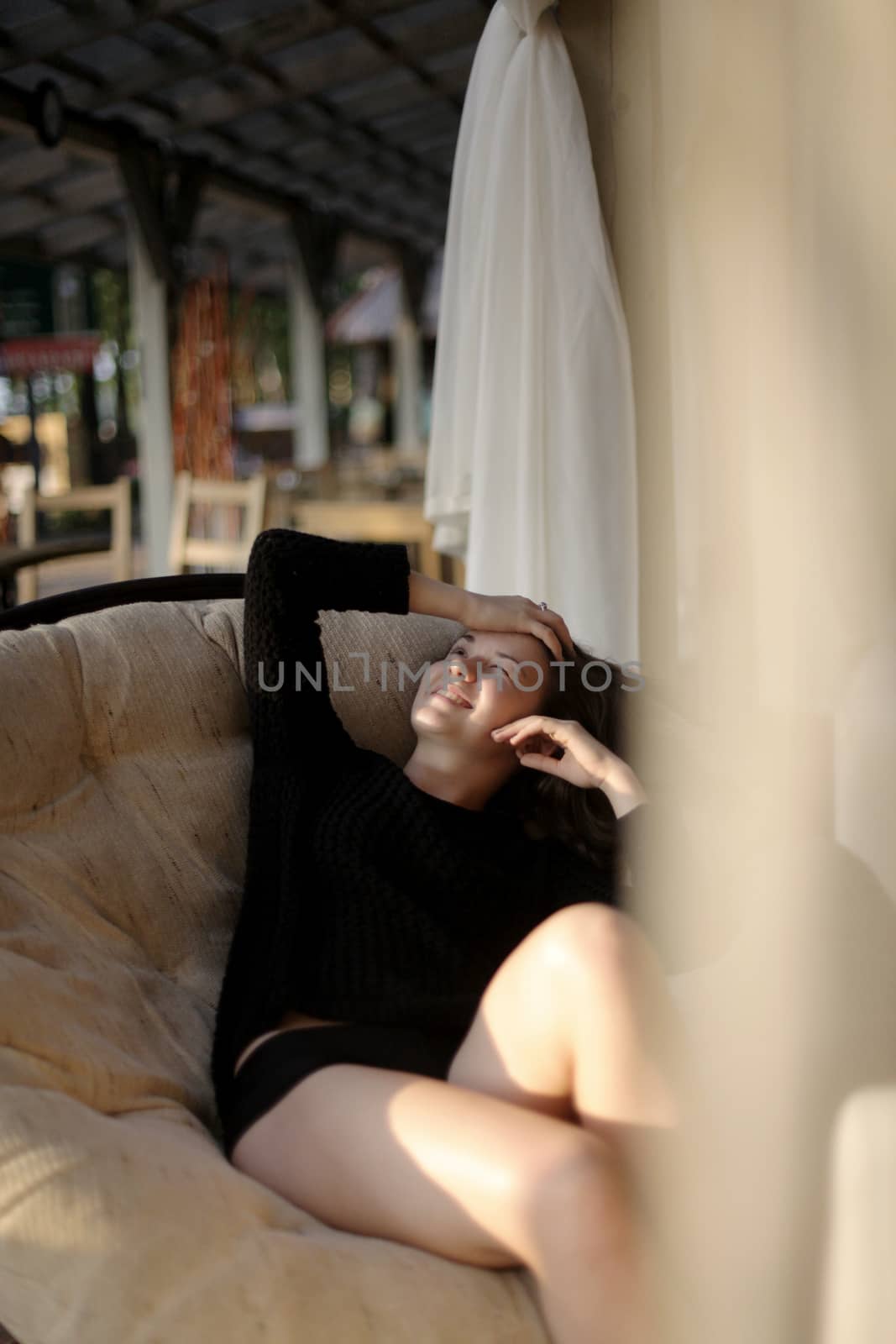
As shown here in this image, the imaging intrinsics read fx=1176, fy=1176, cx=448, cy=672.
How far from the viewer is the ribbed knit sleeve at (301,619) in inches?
62.3

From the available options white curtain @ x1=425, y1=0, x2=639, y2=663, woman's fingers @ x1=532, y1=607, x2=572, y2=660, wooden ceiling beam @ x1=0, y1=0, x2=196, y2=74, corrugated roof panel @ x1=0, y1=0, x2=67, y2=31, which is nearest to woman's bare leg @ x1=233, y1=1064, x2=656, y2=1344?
woman's fingers @ x1=532, y1=607, x2=572, y2=660

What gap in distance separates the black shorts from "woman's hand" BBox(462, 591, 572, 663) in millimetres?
566

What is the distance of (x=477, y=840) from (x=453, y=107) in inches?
245

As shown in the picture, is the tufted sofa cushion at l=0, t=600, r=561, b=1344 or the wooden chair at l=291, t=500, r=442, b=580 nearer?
the tufted sofa cushion at l=0, t=600, r=561, b=1344

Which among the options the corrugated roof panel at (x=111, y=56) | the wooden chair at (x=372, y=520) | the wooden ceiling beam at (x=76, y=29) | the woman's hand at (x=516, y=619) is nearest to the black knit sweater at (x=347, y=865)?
the woman's hand at (x=516, y=619)

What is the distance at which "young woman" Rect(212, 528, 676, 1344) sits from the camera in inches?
40.9

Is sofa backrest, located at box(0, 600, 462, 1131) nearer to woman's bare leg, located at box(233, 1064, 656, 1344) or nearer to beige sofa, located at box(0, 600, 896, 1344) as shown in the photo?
beige sofa, located at box(0, 600, 896, 1344)

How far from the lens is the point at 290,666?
160 centimetres

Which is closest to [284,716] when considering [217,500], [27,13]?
[217,500]

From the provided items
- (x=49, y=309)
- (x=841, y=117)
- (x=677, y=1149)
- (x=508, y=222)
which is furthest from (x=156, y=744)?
(x=49, y=309)

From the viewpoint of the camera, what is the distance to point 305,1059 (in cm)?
124

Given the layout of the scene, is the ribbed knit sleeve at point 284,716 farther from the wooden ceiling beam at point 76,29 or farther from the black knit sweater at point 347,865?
the wooden ceiling beam at point 76,29

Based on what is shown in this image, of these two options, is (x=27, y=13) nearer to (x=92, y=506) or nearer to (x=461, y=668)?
(x=92, y=506)

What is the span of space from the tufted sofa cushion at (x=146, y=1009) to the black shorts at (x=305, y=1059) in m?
0.05
